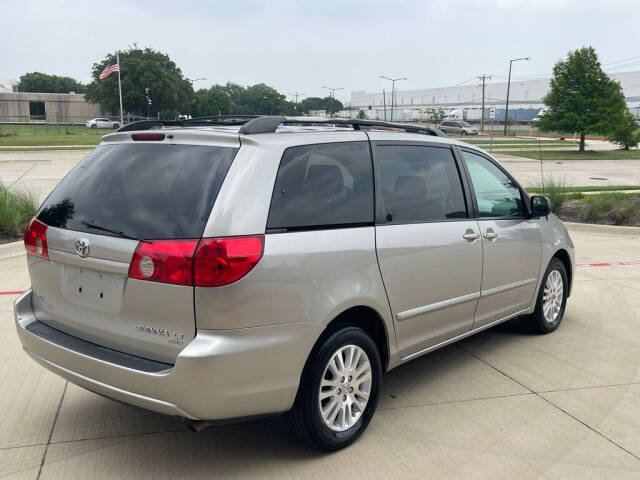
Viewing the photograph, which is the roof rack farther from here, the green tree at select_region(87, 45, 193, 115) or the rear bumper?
the green tree at select_region(87, 45, 193, 115)

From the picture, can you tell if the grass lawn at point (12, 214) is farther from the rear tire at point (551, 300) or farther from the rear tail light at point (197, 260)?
the rear tire at point (551, 300)

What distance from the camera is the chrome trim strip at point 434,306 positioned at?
4.00 meters

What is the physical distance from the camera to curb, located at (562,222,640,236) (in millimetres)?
11402

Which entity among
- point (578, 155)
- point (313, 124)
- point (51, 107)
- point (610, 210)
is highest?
point (51, 107)

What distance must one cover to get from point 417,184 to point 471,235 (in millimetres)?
586

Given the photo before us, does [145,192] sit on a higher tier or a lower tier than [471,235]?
higher

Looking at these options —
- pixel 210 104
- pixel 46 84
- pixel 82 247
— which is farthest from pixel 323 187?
pixel 46 84

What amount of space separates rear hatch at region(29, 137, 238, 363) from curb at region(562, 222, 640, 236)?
9910 mm

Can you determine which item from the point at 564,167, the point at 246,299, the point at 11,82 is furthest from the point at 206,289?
the point at 11,82

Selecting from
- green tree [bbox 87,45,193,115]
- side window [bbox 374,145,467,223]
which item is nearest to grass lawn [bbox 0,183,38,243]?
A: side window [bbox 374,145,467,223]

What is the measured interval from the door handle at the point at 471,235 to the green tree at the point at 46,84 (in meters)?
141

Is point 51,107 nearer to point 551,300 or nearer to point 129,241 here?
point 551,300

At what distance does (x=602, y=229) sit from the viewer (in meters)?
11.6

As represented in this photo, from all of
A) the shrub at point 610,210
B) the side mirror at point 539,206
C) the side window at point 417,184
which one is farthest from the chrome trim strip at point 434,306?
the shrub at point 610,210
